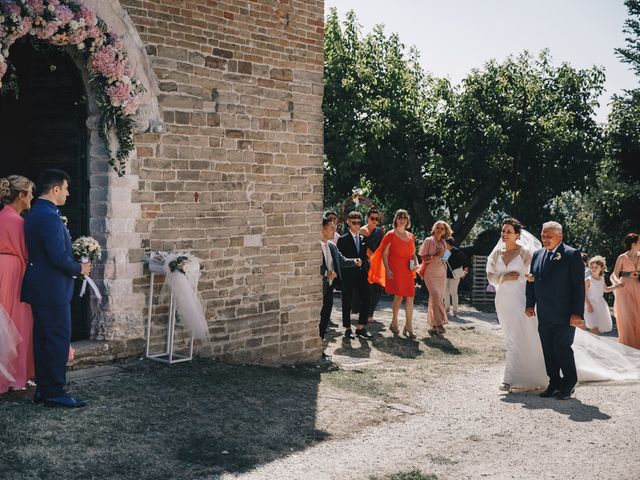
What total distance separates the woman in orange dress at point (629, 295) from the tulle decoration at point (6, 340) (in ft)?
29.6

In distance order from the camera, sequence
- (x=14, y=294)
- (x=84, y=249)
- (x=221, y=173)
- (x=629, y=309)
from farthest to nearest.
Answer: (x=629, y=309) < (x=221, y=173) < (x=84, y=249) < (x=14, y=294)

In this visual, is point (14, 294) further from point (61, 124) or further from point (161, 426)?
point (61, 124)

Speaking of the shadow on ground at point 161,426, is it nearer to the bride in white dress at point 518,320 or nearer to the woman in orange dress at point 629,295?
the bride in white dress at point 518,320

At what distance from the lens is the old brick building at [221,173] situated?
778 cm

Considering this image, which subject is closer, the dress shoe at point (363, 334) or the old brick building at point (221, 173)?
the old brick building at point (221, 173)

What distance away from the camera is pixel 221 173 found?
8.66 meters

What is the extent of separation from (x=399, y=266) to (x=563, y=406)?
193 inches

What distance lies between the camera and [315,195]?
995 centimetres

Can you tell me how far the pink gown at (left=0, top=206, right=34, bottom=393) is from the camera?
6395 mm

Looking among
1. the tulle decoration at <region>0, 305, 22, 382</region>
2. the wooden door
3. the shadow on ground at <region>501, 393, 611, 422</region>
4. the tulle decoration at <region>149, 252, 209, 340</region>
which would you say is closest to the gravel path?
the shadow on ground at <region>501, 393, 611, 422</region>

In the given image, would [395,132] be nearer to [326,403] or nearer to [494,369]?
[494,369]

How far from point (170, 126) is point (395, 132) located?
17.9 meters

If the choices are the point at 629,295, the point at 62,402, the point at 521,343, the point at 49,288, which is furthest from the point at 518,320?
the point at 49,288

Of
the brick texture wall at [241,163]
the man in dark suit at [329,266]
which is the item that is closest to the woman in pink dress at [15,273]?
the brick texture wall at [241,163]
